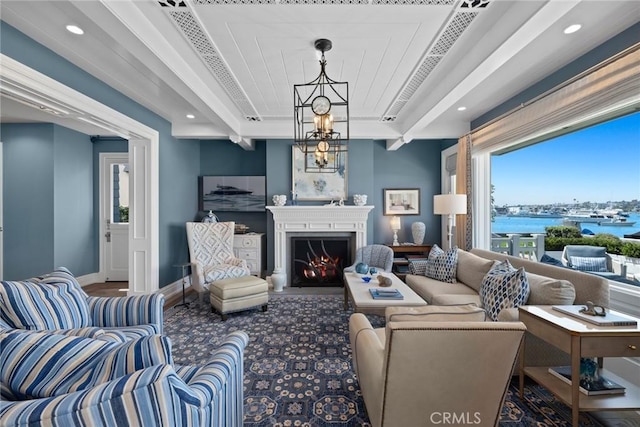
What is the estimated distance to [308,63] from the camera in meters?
2.75

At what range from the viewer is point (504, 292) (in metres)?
2.35

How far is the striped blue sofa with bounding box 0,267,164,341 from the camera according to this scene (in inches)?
59.1

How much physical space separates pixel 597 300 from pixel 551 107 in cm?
174

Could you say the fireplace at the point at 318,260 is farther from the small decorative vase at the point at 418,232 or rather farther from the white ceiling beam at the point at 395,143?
the white ceiling beam at the point at 395,143

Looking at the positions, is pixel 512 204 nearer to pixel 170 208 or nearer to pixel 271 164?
pixel 271 164

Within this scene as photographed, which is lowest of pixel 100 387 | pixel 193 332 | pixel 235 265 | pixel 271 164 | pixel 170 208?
pixel 193 332

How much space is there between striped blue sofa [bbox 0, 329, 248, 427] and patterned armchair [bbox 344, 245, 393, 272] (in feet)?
11.3

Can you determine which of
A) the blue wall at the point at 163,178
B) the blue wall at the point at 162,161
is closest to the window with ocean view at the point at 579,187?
the blue wall at the point at 163,178

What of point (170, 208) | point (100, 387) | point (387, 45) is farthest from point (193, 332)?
point (387, 45)

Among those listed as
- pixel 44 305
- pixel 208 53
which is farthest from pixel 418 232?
pixel 44 305

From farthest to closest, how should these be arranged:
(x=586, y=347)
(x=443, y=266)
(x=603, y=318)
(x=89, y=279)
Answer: (x=89, y=279)
(x=443, y=266)
(x=603, y=318)
(x=586, y=347)

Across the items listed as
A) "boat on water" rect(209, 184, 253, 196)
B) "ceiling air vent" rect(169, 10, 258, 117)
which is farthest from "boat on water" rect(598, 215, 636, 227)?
"boat on water" rect(209, 184, 253, 196)

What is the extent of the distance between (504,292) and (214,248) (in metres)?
3.79

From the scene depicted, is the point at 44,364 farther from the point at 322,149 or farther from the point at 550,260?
the point at 550,260
